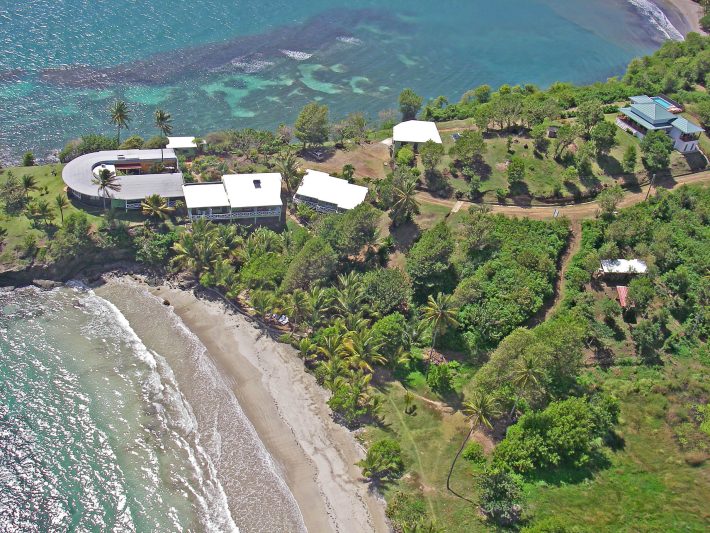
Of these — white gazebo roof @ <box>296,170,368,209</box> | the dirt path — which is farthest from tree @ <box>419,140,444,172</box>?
white gazebo roof @ <box>296,170,368,209</box>

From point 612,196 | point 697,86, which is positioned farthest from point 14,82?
point 697,86

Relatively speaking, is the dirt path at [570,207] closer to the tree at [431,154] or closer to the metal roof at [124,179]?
the tree at [431,154]

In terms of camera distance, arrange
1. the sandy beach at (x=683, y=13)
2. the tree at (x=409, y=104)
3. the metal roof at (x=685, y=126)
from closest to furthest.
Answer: the metal roof at (x=685, y=126)
the tree at (x=409, y=104)
the sandy beach at (x=683, y=13)

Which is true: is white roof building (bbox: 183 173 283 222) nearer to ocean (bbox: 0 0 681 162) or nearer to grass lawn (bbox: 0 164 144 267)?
grass lawn (bbox: 0 164 144 267)

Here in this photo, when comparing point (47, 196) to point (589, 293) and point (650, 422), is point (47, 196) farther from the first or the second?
point (650, 422)

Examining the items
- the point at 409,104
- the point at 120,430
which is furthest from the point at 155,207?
the point at 409,104

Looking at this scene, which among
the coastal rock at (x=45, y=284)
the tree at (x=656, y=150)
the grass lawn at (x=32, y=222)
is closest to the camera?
the coastal rock at (x=45, y=284)

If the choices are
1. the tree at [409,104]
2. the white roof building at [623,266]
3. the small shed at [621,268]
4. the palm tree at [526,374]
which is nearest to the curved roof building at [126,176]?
the tree at [409,104]
